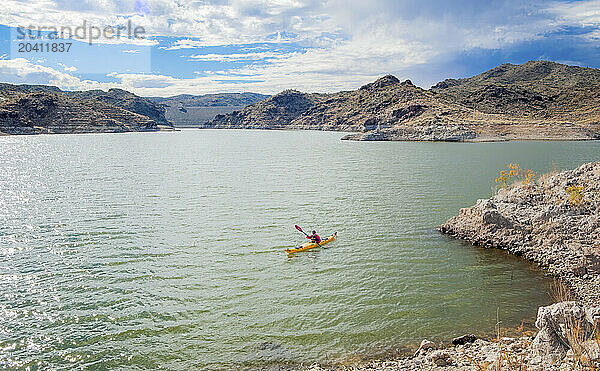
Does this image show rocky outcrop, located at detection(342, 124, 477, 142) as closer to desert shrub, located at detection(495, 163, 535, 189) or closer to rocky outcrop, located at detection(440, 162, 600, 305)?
desert shrub, located at detection(495, 163, 535, 189)

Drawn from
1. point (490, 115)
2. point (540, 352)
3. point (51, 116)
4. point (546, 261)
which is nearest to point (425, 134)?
point (490, 115)

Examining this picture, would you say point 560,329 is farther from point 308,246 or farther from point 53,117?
point 53,117

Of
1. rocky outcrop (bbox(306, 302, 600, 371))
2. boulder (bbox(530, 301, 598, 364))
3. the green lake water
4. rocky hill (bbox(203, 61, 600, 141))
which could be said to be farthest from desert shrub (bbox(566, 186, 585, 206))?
rocky hill (bbox(203, 61, 600, 141))

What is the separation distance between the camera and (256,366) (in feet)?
36.3

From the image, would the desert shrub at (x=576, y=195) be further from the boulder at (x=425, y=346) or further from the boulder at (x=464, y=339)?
the boulder at (x=425, y=346)

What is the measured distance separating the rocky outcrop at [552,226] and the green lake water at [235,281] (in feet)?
3.32

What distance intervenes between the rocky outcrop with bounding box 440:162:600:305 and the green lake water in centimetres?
101

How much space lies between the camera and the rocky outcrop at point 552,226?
16188 mm

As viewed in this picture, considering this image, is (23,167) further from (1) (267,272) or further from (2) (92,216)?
(1) (267,272)

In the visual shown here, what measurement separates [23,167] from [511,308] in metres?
56.7

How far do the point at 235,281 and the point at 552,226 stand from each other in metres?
14.1

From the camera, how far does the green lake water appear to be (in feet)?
39.7

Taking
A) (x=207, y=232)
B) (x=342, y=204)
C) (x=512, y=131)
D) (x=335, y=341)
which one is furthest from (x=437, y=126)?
(x=335, y=341)

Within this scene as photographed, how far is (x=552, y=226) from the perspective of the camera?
1855 cm
